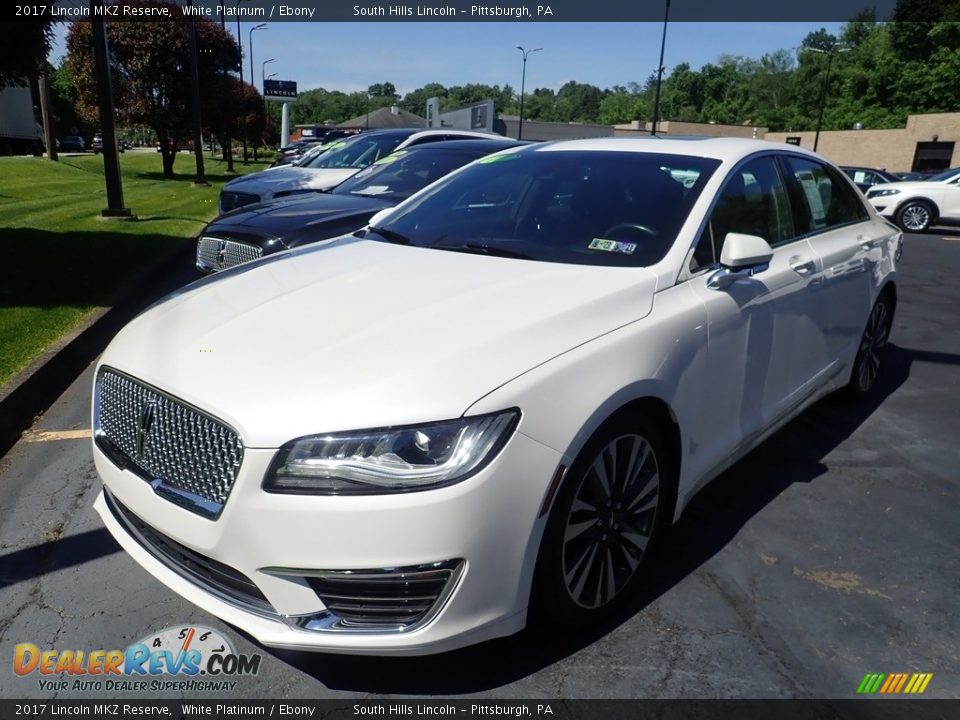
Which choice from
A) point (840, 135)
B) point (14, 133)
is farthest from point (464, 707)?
point (840, 135)

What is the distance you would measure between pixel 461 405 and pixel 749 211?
6.86 feet

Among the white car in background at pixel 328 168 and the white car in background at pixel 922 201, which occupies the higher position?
the white car in background at pixel 328 168

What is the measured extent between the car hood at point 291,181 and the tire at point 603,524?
652cm

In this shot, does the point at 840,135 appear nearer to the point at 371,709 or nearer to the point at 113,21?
the point at 113,21

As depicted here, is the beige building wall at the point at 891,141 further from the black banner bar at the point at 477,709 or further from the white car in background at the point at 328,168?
the black banner bar at the point at 477,709

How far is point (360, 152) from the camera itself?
1009cm

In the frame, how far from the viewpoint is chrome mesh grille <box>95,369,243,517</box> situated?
2.17m

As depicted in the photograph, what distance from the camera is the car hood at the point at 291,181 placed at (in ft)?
28.6

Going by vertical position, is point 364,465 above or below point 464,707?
above

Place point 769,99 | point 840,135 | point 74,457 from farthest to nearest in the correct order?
point 769,99, point 840,135, point 74,457

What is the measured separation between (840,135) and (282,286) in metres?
66.5

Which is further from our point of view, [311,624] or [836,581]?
[836,581]

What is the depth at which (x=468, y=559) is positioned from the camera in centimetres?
210

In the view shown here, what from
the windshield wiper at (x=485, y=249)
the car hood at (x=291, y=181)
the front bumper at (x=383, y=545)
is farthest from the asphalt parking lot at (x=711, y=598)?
the car hood at (x=291, y=181)
